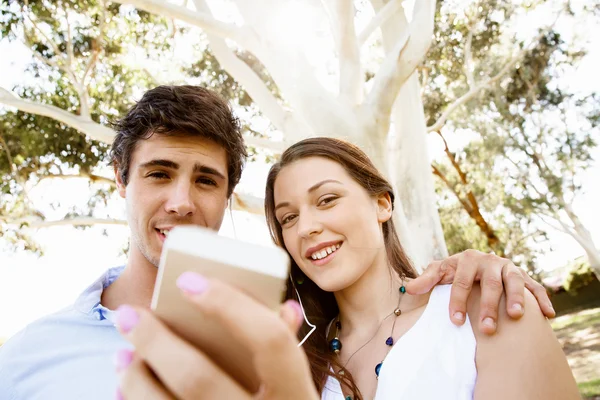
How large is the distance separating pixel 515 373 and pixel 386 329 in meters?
0.54

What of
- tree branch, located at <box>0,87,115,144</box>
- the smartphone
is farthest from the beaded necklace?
tree branch, located at <box>0,87,115,144</box>

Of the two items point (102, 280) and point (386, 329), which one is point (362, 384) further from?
point (102, 280)

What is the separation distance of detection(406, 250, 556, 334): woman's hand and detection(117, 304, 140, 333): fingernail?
1.13 m

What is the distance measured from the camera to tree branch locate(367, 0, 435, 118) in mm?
4445

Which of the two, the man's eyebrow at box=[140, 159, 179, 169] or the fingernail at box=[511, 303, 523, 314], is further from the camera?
the man's eyebrow at box=[140, 159, 179, 169]

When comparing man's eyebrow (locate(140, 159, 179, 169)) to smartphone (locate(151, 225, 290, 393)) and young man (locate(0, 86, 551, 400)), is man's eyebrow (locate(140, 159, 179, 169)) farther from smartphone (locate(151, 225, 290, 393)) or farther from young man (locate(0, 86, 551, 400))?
smartphone (locate(151, 225, 290, 393))

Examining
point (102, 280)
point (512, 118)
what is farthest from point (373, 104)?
point (512, 118)

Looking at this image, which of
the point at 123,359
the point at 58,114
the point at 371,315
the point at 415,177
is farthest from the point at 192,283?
the point at 58,114

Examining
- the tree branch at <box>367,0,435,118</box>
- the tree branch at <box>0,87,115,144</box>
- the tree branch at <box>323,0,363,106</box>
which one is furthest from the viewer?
the tree branch at <box>0,87,115,144</box>

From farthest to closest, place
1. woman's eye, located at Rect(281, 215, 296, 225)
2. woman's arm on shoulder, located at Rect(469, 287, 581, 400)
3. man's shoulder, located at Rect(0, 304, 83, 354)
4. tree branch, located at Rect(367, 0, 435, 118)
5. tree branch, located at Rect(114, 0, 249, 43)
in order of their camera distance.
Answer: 1. tree branch, located at Rect(114, 0, 249, 43)
2. tree branch, located at Rect(367, 0, 435, 118)
3. woman's eye, located at Rect(281, 215, 296, 225)
4. man's shoulder, located at Rect(0, 304, 83, 354)
5. woman's arm on shoulder, located at Rect(469, 287, 581, 400)

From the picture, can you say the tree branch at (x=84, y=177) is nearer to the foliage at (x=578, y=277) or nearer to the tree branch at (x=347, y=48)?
the tree branch at (x=347, y=48)

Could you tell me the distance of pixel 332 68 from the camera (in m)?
8.47

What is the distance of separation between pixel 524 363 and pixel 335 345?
711mm

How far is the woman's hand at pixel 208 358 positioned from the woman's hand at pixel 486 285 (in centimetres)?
101
